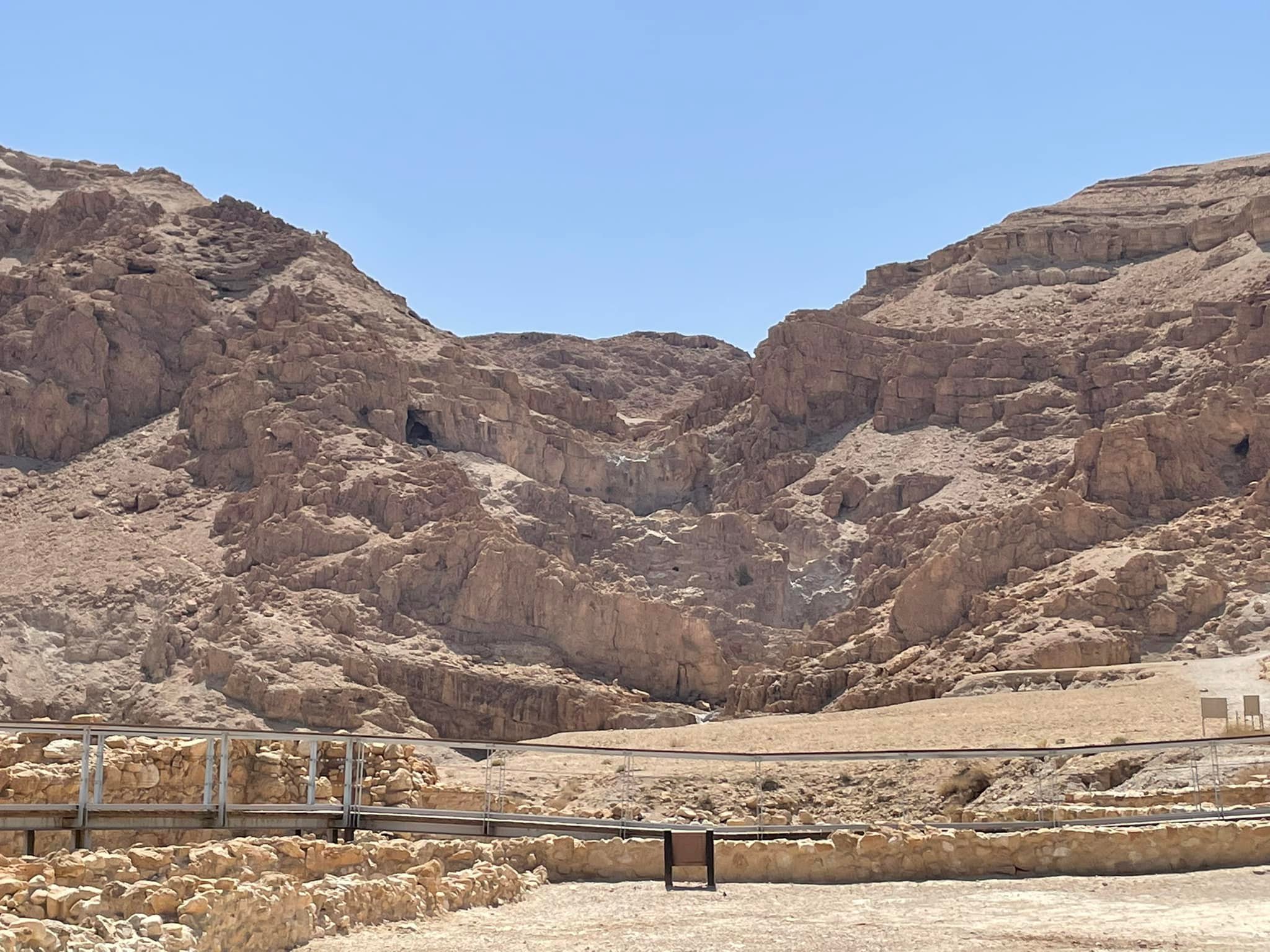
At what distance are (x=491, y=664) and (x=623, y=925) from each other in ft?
140

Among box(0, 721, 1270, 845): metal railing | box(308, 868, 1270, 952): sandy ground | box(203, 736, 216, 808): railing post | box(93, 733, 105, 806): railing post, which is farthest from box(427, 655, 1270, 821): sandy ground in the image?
box(93, 733, 105, 806): railing post

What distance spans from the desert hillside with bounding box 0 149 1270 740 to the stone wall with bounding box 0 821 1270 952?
2754cm

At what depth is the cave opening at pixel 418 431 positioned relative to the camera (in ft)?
247

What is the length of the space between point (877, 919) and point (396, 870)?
17.1 feet

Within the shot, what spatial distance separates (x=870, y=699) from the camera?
164 feet

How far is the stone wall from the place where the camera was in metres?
13.6

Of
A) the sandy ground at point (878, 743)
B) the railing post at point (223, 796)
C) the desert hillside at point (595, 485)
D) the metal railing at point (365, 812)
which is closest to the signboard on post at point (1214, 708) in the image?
the sandy ground at point (878, 743)

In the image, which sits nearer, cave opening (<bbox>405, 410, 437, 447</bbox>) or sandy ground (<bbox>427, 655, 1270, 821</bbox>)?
sandy ground (<bbox>427, 655, 1270, 821</bbox>)

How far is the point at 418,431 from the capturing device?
249 feet

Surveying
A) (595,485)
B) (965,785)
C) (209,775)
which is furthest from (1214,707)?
(595,485)

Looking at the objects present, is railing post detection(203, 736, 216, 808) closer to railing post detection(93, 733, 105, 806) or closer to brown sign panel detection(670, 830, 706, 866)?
railing post detection(93, 733, 105, 806)

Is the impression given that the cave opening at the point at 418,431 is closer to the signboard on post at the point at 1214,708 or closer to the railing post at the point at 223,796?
the signboard on post at the point at 1214,708

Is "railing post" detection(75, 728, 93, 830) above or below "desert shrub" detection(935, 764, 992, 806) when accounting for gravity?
above

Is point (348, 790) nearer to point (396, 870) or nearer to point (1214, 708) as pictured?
point (396, 870)
